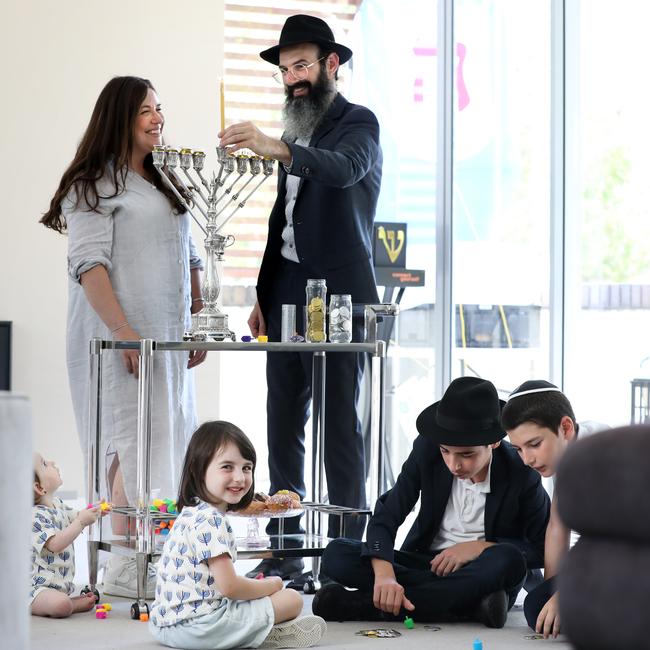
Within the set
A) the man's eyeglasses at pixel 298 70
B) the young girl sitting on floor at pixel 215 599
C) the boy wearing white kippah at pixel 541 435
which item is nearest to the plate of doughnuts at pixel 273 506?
the young girl sitting on floor at pixel 215 599

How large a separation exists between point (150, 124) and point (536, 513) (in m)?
1.43

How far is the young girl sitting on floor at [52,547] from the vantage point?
256 cm

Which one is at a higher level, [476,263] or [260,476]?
[476,263]

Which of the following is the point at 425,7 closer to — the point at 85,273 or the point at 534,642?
the point at 85,273

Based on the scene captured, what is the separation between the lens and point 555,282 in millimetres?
4586

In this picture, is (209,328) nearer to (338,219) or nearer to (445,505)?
(338,219)

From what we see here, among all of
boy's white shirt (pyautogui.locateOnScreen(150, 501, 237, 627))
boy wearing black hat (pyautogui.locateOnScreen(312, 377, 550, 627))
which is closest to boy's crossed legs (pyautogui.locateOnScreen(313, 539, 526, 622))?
boy wearing black hat (pyautogui.locateOnScreen(312, 377, 550, 627))

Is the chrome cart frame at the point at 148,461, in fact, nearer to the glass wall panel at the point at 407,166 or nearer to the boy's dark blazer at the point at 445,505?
the boy's dark blazer at the point at 445,505

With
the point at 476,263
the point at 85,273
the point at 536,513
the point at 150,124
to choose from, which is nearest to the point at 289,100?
the point at 150,124

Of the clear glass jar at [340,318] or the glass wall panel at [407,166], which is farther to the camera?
the glass wall panel at [407,166]

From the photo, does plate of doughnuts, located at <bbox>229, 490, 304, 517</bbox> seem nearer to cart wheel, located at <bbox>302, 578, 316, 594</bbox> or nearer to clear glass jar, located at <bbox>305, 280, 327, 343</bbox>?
cart wheel, located at <bbox>302, 578, 316, 594</bbox>

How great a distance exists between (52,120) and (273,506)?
242cm

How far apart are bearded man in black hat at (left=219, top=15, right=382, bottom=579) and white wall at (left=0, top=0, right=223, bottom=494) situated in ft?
5.00

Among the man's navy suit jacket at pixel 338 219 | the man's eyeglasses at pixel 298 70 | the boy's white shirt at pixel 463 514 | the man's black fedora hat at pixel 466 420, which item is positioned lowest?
the boy's white shirt at pixel 463 514
